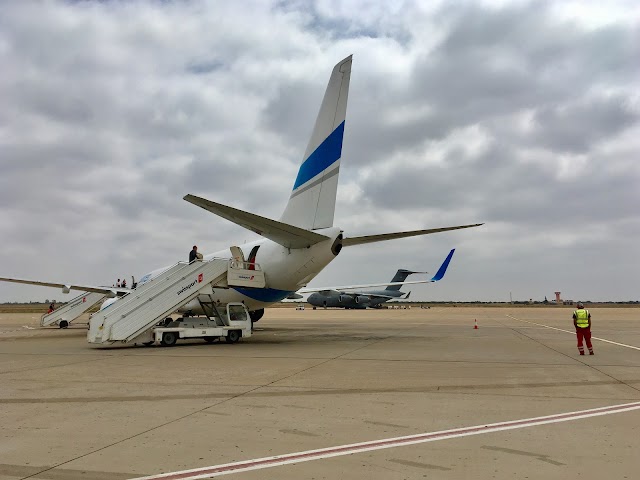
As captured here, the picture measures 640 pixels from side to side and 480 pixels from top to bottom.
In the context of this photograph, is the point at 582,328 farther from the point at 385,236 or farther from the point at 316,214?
the point at 316,214

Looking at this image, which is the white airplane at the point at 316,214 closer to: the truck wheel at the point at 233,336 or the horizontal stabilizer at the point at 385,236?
the horizontal stabilizer at the point at 385,236

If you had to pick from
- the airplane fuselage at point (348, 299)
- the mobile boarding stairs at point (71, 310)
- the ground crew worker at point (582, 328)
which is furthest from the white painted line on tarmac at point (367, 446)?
the airplane fuselage at point (348, 299)

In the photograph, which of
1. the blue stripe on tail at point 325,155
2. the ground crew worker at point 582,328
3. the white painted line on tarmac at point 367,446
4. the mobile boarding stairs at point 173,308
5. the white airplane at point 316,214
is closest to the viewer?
the white painted line on tarmac at point 367,446

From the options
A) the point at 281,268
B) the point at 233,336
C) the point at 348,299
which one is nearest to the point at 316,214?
the point at 281,268

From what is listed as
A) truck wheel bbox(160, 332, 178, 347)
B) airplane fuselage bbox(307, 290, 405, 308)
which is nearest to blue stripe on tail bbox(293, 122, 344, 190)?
truck wheel bbox(160, 332, 178, 347)

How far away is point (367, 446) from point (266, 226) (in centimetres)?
1061

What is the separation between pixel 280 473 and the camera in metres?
4.50

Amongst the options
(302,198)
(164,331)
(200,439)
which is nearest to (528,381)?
(200,439)

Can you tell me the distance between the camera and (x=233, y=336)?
19.2m

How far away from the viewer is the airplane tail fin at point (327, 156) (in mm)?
17828

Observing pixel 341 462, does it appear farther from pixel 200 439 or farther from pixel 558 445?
pixel 558 445

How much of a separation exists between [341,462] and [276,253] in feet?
48.1

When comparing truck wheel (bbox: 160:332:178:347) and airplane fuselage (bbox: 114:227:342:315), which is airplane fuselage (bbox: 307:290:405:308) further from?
truck wheel (bbox: 160:332:178:347)

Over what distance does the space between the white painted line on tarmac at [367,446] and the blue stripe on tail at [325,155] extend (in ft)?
41.2
